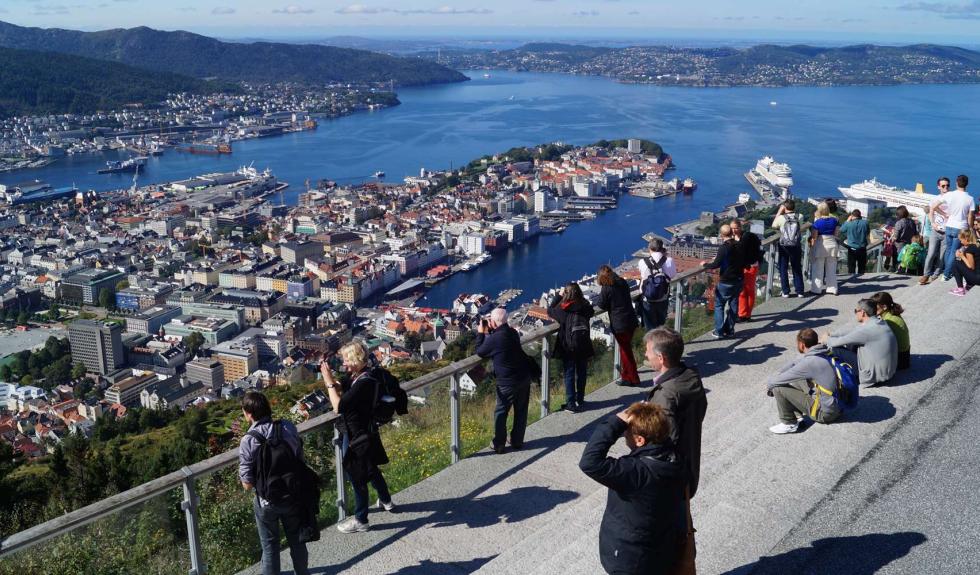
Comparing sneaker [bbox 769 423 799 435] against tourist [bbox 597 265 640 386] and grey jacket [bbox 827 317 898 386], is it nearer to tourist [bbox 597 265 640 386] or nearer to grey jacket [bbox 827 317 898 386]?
grey jacket [bbox 827 317 898 386]

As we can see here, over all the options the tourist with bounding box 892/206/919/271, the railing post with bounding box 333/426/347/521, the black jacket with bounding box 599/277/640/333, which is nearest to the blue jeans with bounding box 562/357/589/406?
the black jacket with bounding box 599/277/640/333

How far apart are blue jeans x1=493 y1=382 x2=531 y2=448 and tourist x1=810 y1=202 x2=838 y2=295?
2.71m

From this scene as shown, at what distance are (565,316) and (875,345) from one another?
1281 millimetres

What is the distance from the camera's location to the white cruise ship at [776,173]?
Answer: 3145 centimetres

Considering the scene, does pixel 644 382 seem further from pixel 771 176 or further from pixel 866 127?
pixel 866 127

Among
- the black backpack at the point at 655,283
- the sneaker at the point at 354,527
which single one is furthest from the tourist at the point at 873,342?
the sneaker at the point at 354,527

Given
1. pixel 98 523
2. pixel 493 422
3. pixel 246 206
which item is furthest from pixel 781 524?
pixel 246 206

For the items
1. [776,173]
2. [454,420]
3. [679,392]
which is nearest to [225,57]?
[776,173]

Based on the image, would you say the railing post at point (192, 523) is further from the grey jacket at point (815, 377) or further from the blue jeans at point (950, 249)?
the blue jeans at point (950, 249)

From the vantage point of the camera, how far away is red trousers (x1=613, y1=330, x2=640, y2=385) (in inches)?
142

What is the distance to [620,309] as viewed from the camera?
350cm

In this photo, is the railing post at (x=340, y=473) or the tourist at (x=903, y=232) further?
the tourist at (x=903, y=232)

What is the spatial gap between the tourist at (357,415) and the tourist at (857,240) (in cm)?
416

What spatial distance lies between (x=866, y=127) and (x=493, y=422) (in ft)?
171
